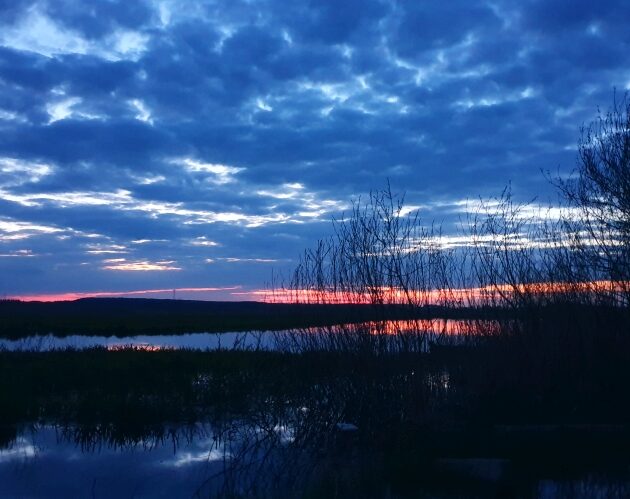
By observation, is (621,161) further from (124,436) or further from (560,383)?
(124,436)

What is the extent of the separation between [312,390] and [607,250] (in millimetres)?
6411

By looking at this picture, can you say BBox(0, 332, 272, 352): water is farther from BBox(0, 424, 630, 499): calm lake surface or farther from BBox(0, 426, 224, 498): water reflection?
BBox(0, 424, 630, 499): calm lake surface

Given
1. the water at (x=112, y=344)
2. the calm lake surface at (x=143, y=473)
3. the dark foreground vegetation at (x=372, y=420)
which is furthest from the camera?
the water at (x=112, y=344)

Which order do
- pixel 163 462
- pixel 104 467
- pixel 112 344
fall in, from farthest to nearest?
pixel 112 344, pixel 163 462, pixel 104 467

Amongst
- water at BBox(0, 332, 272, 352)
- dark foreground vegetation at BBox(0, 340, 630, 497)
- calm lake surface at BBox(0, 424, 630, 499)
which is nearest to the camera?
calm lake surface at BBox(0, 424, 630, 499)

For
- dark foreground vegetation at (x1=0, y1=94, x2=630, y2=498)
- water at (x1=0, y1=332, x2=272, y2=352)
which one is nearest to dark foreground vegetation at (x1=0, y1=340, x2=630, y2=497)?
dark foreground vegetation at (x1=0, y1=94, x2=630, y2=498)

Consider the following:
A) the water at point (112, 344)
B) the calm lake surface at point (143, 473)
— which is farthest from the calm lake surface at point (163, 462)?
the water at point (112, 344)

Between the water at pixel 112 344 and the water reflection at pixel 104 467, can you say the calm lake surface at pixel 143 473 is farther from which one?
the water at pixel 112 344

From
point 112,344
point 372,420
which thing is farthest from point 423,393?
point 112,344

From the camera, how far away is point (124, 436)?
9.47 m

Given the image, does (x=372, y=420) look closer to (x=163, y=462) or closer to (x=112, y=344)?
(x=163, y=462)

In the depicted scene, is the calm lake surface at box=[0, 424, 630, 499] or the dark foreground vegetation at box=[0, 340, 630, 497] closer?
the calm lake surface at box=[0, 424, 630, 499]

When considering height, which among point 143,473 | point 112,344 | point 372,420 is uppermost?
point 112,344

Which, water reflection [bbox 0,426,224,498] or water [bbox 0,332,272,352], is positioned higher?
water [bbox 0,332,272,352]
